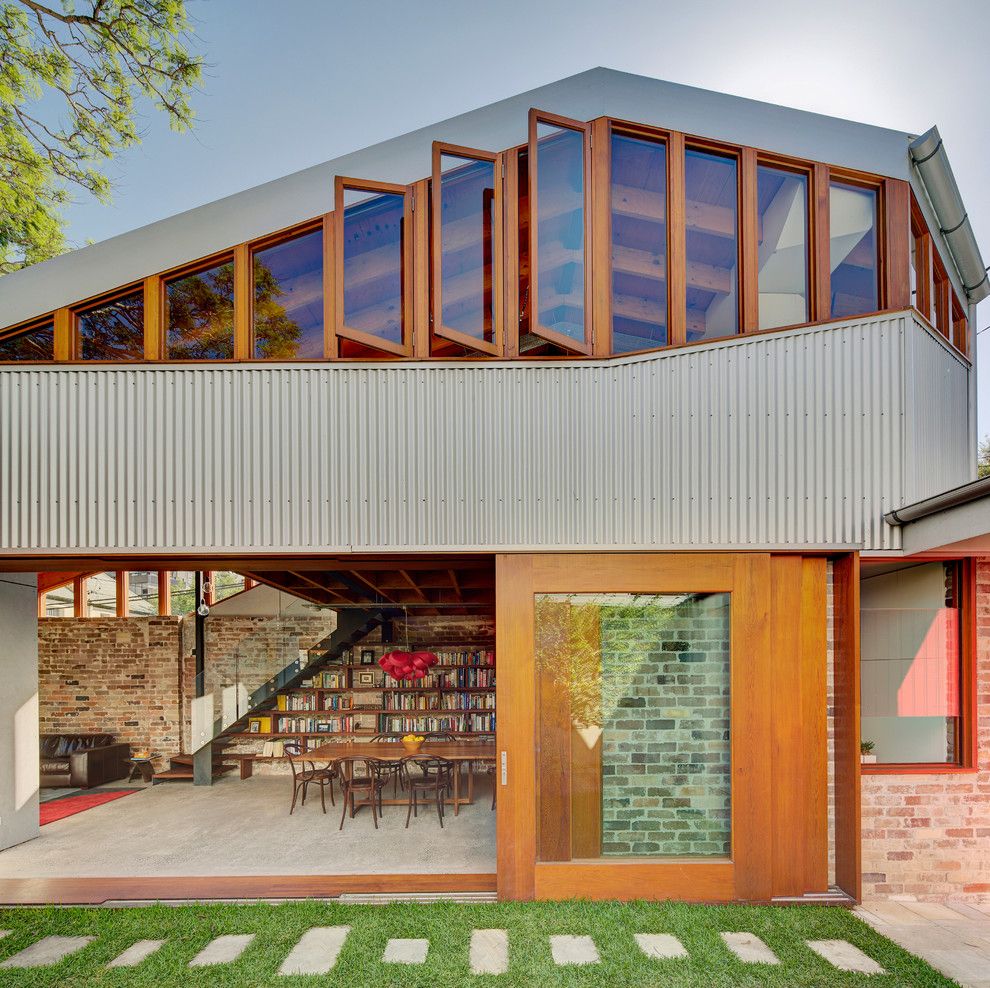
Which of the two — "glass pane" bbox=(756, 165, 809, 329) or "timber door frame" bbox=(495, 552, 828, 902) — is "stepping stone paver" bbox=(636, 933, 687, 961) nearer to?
"timber door frame" bbox=(495, 552, 828, 902)

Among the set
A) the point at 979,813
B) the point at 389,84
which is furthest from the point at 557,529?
the point at 389,84

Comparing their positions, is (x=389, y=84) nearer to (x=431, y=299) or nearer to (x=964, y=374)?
(x=431, y=299)

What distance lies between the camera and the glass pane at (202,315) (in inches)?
222

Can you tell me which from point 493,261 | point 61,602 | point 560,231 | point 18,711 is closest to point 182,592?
point 61,602

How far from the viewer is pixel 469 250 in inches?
212

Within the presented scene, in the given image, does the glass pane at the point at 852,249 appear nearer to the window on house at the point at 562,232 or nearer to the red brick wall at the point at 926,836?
the window on house at the point at 562,232

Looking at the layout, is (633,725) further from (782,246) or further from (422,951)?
(782,246)

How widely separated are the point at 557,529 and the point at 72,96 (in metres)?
6.81

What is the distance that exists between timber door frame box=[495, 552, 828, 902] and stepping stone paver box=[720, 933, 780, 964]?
0.53 metres

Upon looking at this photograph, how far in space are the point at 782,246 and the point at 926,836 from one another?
4.76 metres

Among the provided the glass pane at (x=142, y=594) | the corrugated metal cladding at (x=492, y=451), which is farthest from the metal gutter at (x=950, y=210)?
the glass pane at (x=142, y=594)

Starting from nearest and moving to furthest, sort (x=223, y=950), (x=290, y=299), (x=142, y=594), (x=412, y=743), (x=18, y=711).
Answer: (x=223, y=950) < (x=290, y=299) < (x=18, y=711) < (x=412, y=743) < (x=142, y=594)

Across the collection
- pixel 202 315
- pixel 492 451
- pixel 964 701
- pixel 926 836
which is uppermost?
pixel 202 315

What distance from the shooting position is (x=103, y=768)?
31.1 feet
